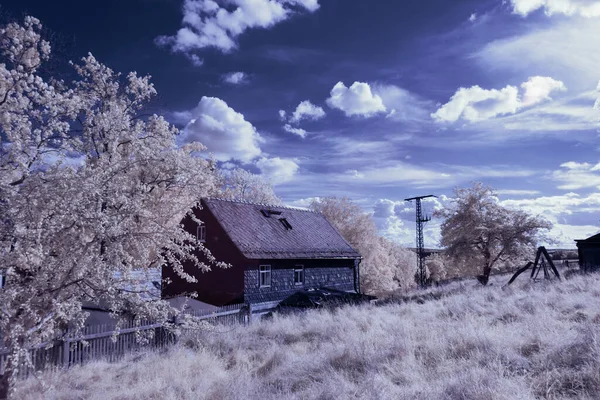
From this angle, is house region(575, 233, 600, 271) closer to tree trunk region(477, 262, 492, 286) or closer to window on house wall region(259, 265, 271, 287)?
tree trunk region(477, 262, 492, 286)

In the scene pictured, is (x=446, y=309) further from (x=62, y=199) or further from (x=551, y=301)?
(x=62, y=199)

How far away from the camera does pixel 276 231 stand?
25.8 metres

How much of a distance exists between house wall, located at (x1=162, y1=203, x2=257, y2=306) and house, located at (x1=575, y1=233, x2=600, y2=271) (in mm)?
27806

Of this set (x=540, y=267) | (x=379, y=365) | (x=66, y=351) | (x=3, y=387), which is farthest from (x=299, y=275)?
(x=3, y=387)

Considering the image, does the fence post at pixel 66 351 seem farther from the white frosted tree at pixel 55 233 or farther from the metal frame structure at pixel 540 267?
the metal frame structure at pixel 540 267

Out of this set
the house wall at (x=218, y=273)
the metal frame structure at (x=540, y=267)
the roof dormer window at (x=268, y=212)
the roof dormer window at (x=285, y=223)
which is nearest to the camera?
the house wall at (x=218, y=273)

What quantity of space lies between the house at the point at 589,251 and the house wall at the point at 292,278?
19417mm

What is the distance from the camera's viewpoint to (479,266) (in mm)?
35406

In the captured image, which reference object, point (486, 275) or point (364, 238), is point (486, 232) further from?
point (364, 238)

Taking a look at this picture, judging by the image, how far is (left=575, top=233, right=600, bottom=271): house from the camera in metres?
32.8

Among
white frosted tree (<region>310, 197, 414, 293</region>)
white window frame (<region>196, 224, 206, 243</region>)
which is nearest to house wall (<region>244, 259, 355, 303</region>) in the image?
white window frame (<region>196, 224, 206, 243</region>)

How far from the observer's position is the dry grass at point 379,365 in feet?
21.8

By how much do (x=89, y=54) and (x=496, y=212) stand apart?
102 feet

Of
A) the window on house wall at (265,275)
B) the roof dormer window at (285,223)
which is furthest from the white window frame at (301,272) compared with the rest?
the roof dormer window at (285,223)
